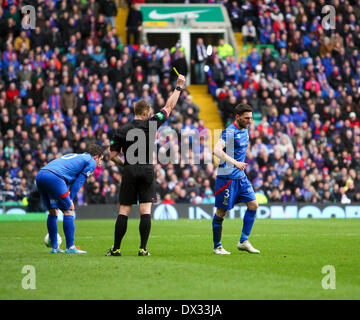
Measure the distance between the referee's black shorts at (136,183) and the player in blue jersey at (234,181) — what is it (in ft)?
4.54

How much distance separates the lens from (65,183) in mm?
12609

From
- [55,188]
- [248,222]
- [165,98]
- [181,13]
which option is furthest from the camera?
[181,13]

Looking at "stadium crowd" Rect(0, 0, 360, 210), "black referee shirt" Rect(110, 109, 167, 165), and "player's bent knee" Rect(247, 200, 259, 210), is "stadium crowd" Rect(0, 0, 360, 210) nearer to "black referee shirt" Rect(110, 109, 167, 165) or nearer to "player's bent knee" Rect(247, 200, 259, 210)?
"player's bent knee" Rect(247, 200, 259, 210)

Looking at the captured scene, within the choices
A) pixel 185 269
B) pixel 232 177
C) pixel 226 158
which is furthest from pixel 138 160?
pixel 185 269

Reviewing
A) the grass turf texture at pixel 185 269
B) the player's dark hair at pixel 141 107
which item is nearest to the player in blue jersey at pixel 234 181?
the grass turf texture at pixel 185 269

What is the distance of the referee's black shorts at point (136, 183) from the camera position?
1158 cm

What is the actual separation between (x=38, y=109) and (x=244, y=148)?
51.6ft

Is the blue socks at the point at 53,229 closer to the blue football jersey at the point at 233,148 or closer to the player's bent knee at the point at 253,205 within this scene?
the blue football jersey at the point at 233,148

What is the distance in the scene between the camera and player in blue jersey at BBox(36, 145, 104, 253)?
1242 cm

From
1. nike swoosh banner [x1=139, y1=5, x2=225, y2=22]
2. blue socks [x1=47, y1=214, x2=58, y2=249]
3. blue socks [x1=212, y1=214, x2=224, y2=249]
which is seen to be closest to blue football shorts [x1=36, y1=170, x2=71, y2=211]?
blue socks [x1=47, y1=214, x2=58, y2=249]

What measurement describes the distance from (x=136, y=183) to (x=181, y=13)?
79.1ft

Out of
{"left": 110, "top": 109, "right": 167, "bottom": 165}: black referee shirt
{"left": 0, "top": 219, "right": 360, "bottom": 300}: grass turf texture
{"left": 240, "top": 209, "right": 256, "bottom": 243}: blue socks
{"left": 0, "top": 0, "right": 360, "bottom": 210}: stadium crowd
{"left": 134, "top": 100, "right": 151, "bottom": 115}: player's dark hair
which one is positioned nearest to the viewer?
{"left": 0, "top": 219, "right": 360, "bottom": 300}: grass turf texture

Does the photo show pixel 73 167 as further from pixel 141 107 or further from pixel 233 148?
pixel 233 148
